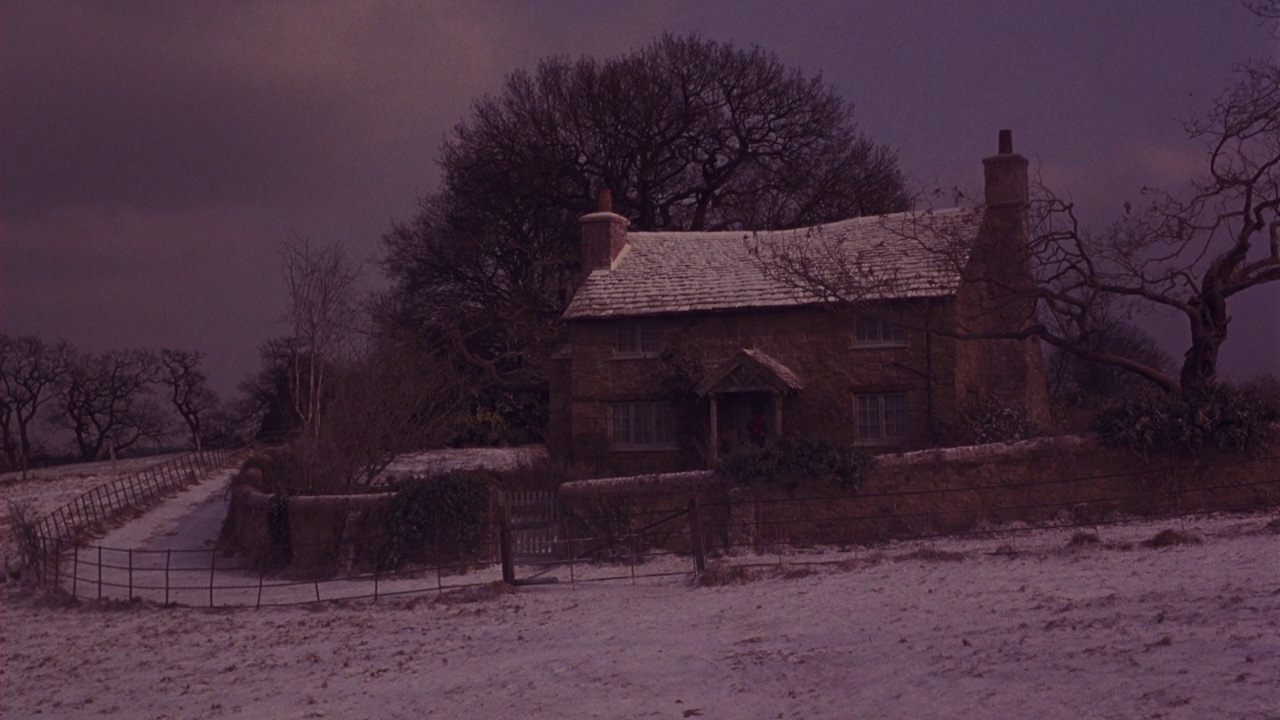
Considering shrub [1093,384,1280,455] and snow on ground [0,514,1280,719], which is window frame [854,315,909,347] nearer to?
shrub [1093,384,1280,455]

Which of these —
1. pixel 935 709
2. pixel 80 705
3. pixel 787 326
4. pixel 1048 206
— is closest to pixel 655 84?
pixel 787 326

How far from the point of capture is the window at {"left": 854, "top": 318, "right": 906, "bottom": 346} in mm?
27531

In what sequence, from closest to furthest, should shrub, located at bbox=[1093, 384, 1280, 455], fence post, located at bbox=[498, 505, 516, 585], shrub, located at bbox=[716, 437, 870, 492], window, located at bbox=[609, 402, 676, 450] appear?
fence post, located at bbox=[498, 505, 516, 585], shrub, located at bbox=[1093, 384, 1280, 455], shrub, located at bbox=[716, 437, 870, 492], window, located at bbox=[609, 402, 676, 450]

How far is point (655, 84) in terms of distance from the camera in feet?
149

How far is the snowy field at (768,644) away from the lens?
411 inches

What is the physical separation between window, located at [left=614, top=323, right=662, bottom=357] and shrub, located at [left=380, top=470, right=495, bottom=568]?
9.51 meters

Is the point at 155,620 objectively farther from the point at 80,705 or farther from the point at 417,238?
the point at 417,238

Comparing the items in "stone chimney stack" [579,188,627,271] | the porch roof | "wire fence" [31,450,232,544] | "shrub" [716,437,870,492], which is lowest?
"wire fence" [31,450,232,544]

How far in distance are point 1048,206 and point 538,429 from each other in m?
22.9

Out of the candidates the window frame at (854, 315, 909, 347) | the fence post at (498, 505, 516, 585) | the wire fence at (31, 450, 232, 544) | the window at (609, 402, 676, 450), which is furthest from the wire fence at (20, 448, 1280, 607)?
the window at (609, 402, 676, 450)

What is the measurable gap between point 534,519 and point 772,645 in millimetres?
8648

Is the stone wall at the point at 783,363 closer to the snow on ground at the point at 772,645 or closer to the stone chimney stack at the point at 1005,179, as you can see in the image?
the stone chimney stack at the point at 1005,179

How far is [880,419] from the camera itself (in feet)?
90.5

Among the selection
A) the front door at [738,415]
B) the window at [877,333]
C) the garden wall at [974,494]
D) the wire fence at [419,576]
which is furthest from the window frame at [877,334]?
the wire fence at [419,576]
